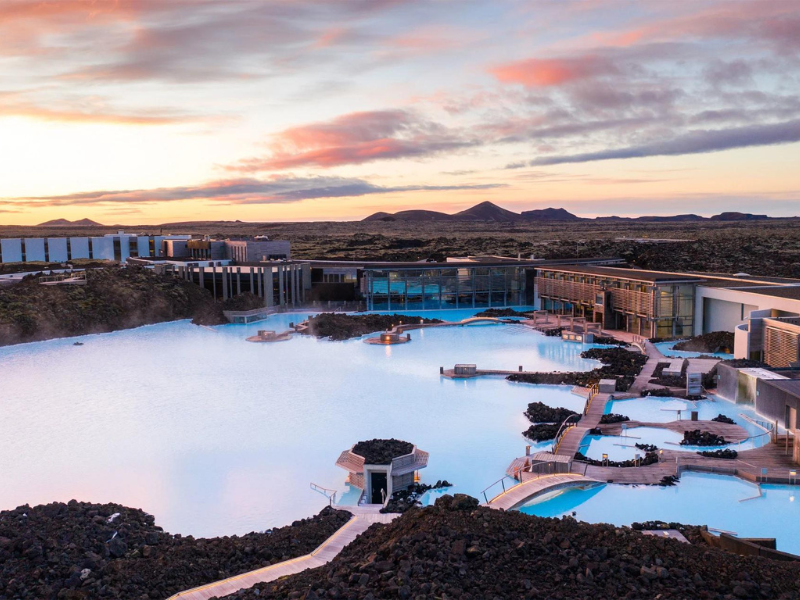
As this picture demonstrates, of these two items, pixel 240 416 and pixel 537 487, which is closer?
pixel 537 487

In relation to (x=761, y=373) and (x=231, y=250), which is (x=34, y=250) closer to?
(x=231, y=250)

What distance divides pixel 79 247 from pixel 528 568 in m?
63.2

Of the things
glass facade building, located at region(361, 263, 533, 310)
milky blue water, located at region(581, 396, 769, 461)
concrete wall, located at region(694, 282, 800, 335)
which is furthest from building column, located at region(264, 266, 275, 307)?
milky blue water, located at region(581, 396, 769, 461)

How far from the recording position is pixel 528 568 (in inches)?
344

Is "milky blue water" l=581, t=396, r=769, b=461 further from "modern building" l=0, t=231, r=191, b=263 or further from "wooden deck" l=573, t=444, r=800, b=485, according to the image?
"modern building" l=0, t=231, r=191, b=263

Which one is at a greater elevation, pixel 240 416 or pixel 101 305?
pixel 101 305

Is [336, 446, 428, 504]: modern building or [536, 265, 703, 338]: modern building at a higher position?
[536, 265, 703, 338]: modern building

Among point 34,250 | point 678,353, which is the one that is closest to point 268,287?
point 678,353

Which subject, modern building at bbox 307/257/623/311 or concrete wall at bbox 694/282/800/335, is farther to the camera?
modern building at bbox 307/257/623/311

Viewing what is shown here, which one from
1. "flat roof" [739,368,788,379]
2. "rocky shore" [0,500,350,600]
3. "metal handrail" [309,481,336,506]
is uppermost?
"flat roof" [739,368,788,379]

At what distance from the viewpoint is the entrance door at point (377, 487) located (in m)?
14.5

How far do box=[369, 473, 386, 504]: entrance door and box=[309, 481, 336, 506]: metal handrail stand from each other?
76 centimetres

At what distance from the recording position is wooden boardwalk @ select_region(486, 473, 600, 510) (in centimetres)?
1277

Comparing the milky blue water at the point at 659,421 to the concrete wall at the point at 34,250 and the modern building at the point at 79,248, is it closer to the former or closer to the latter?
the modern building at the point at 79,248
